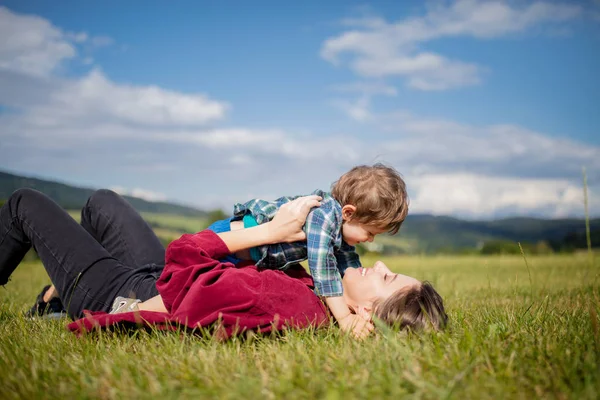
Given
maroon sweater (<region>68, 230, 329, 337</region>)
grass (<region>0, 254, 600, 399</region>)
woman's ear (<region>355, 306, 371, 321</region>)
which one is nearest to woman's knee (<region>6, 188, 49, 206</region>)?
grass (<region>0, 254, 600, 399</region>)

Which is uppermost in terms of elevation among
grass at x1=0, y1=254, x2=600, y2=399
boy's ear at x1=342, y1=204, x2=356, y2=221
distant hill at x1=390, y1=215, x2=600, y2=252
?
boy's ear at x1=342, y1=204, x2=356, y2=221

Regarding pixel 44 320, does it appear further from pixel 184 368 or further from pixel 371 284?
pixel 371 284

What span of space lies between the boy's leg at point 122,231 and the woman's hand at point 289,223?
5.70 feet

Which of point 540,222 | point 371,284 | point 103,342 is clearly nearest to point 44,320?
point 103,342

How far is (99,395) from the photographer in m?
2.33

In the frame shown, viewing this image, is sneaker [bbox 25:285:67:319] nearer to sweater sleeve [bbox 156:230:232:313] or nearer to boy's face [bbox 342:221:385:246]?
sweater sleeve [bbox 156:230:232:313]

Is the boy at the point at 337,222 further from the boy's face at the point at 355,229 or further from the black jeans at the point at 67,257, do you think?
the black jeans at the point at 67,257

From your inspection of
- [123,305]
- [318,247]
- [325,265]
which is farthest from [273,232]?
[123,305]

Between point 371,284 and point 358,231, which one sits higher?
point 358,231

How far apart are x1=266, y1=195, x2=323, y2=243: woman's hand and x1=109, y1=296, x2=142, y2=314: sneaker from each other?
1359 millimetres

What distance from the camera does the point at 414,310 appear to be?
368 cm

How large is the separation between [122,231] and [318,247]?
2412mm

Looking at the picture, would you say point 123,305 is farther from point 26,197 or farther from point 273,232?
point 26,197

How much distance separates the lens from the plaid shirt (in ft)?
12.9
